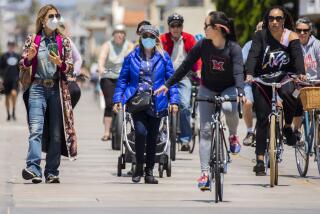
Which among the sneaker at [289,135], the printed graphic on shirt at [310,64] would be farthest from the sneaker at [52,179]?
the printed graphic on shirt at [310,64]

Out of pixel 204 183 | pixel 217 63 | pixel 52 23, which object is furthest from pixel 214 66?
pixel 52 23

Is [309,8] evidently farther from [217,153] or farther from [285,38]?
[217,153]

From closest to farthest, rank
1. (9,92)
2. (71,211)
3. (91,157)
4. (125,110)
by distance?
(71,211)
(125,110)
(91,157)
(9,92)

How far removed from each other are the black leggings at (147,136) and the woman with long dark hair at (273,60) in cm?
118

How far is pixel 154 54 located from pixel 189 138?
541 centimetres

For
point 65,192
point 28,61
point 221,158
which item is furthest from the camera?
point 28,61

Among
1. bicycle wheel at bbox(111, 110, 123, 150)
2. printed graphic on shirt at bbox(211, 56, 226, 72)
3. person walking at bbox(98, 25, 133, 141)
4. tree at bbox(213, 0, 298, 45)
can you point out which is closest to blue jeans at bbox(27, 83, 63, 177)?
Result: printed graphic on shirt at bbox(211, 56, 226, 72)

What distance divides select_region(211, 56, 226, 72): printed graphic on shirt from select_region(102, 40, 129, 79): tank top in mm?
8957

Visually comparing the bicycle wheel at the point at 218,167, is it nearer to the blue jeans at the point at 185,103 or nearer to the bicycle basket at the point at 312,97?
the bicycle basket at the point at 312,97

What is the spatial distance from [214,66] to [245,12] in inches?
1202

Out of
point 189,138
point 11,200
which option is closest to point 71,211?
point 11,200

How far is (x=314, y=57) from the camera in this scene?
58.9ft

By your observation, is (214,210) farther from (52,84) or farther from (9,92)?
(9,92)

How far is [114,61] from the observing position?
22.4 meters
